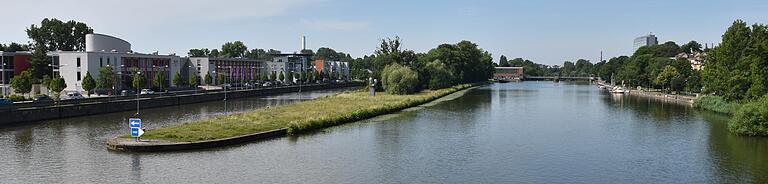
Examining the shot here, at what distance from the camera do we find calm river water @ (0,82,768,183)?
18.3 m

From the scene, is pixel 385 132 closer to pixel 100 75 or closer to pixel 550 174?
pixel 550 174

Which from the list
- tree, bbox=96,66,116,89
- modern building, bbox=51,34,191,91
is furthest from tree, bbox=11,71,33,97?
tree, bbox=96,66,116,89

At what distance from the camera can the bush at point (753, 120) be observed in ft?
87.4

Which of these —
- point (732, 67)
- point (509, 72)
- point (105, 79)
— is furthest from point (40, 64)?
point (509, 72)

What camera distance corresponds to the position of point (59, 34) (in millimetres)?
80625

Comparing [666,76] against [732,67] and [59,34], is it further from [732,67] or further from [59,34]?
[59,34]

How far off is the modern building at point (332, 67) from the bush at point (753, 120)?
315 feet

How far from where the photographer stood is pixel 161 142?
2255 centimetres

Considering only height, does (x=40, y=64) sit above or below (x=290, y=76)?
above

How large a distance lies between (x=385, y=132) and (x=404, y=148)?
5.39 meters

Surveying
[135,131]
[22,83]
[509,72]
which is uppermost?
[509,72]

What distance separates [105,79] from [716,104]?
45333 mm

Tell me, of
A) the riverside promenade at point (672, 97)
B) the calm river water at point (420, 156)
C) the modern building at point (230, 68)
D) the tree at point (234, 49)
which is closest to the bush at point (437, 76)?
the riverside promenade at point (672, 97)

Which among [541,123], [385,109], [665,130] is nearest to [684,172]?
[665,130]
